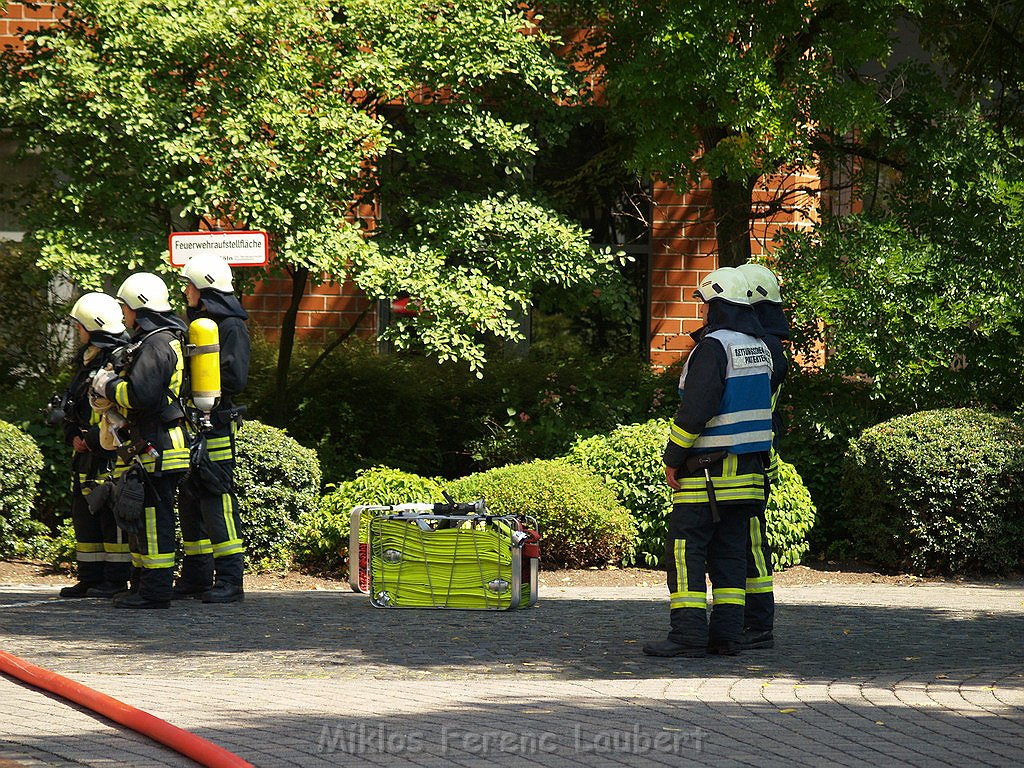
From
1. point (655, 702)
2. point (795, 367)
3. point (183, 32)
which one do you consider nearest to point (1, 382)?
point (183, 32)

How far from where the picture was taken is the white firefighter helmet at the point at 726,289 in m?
7.38

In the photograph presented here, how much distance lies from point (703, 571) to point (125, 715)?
3070mm

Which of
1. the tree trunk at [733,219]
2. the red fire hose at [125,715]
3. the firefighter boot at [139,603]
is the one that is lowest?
the red fire hose at [125,715]

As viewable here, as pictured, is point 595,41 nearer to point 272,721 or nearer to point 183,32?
point 183,32

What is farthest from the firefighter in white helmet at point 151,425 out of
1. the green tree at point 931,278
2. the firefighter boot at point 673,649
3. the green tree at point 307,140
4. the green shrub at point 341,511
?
the green tree at point 931,278

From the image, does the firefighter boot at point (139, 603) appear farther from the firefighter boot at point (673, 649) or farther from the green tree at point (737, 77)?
the green tree at point (737, 77)

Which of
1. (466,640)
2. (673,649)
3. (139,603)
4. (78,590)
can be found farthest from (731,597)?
(78,590)

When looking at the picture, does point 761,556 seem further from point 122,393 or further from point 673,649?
point 122,393

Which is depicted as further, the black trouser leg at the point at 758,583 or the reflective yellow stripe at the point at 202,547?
the reflective yellow stripe at the point at 202,547

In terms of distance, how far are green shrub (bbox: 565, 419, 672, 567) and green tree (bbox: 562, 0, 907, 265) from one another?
2.45m

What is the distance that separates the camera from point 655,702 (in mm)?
6078

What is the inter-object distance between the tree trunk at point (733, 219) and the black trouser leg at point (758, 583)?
574 cm

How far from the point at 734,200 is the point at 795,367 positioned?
79.0 inches

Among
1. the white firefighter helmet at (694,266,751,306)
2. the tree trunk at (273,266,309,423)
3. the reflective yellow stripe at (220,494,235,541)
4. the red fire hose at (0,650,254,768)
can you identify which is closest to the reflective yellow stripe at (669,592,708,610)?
the white firefighter helmet at (694,266,751,306)
